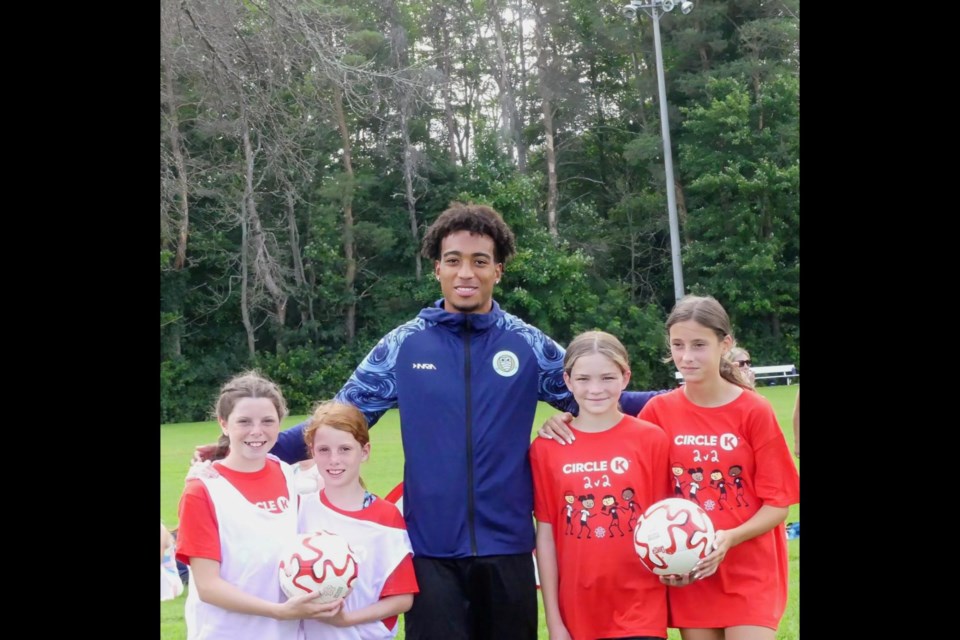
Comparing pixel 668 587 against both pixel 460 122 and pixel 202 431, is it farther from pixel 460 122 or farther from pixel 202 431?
pixel 460 122

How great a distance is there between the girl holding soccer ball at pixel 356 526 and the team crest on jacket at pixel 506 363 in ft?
1.81

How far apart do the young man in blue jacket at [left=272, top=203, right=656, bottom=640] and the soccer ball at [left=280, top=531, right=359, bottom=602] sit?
29cm

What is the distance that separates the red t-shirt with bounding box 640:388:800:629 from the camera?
11.2 feet

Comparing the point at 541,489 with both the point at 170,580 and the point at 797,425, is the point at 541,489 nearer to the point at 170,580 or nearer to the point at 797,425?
the point at 797,425

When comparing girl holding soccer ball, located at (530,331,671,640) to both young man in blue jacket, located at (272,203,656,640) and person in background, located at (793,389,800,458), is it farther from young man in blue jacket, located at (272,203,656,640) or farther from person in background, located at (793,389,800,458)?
person in background, located at (793,389,800,458)

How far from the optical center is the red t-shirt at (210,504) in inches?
136

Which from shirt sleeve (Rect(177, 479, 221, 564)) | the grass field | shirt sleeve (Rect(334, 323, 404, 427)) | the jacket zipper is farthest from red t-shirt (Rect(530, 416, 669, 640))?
the grass field

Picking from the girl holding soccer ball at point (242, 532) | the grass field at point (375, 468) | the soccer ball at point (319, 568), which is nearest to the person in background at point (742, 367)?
the grass field at point (375, 468)

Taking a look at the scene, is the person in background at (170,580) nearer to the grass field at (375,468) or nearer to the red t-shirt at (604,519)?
the grass field at (375,468)
